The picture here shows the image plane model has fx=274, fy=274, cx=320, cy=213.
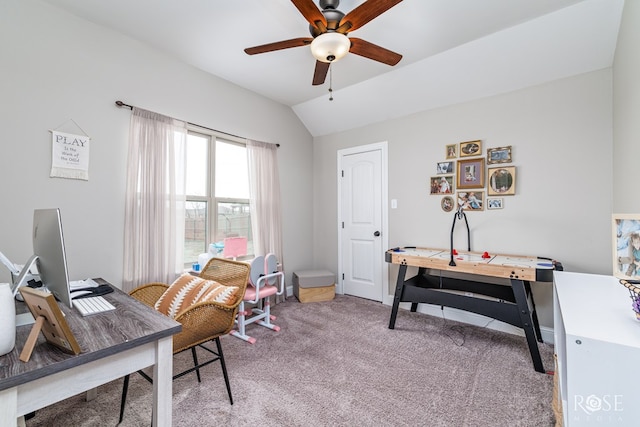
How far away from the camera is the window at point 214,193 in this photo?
2971 mm

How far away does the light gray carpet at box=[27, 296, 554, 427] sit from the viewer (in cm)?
160

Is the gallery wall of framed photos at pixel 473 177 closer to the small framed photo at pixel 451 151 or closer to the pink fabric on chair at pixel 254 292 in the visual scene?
the small framed photo at pixel 451 151

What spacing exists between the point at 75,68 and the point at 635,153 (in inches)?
152

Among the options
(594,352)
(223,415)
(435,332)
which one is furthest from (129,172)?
(435,332)

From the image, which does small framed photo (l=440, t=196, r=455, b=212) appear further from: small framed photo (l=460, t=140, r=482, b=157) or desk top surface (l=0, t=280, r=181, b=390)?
desk top surface (l=0, t=280, r=181, b=390)

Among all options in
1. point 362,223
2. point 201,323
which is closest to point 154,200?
point 201,323

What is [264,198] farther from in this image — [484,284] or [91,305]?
[484,284]

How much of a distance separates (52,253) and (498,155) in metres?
3.42

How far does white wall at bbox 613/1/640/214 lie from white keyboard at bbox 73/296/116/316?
2878mm

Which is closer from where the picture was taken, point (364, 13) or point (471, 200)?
point (364, 13)

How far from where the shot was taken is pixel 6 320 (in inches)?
33.9

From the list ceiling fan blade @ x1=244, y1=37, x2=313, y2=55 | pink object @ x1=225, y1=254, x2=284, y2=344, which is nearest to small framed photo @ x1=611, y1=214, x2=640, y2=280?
ceiling fan blade @ x1=244, y1=37, x2=313, y2=55

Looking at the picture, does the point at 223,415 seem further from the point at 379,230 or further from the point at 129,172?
the point at 379,230

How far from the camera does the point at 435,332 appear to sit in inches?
108
